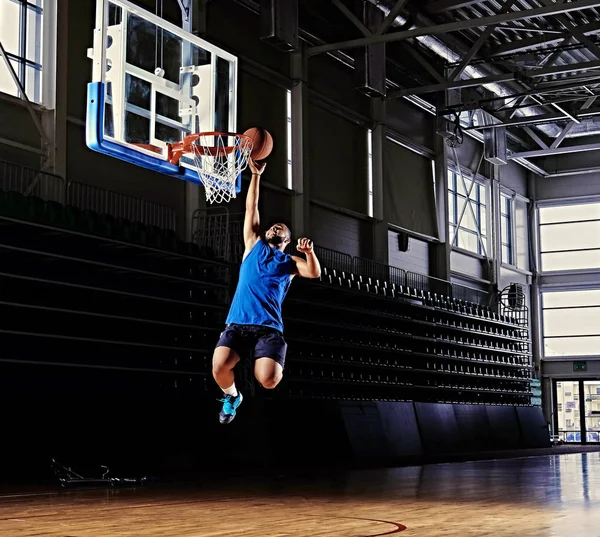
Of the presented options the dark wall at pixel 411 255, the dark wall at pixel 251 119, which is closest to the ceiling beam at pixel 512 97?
the dark wall at pixel 251 119

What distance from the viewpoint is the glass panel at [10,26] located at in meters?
13.8

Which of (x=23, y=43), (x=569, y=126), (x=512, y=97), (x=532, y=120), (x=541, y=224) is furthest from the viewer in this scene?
(x=541, y=224)

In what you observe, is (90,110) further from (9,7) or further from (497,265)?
(497,265)

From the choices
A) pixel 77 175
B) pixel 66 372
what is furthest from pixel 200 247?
pixel 66 372

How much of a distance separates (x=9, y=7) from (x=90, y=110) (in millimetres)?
6047

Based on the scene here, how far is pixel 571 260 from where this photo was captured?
Answer: 30938 mm

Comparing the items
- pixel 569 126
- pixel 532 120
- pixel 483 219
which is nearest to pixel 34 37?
pixel 532 120

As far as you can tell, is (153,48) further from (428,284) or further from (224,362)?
(428,284)

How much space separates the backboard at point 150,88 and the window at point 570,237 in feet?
72.1

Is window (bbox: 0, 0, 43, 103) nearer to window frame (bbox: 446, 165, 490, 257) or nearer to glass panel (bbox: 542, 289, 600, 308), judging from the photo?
window frame (bbox: 446, 165, 490, 257)

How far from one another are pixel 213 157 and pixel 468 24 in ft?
28.6

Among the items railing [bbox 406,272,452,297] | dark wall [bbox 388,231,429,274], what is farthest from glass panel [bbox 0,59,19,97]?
railing [bbox 406,272,452,297]

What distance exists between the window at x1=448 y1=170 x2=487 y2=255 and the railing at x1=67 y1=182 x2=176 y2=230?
491 inches

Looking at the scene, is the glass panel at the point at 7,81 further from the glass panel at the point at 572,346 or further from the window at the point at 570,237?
the glass panel at the point at 572,346
